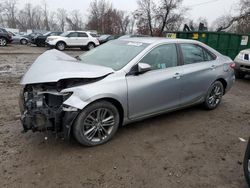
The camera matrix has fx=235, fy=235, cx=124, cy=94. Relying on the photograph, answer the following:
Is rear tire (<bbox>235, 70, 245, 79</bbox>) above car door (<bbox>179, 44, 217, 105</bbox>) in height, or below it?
below

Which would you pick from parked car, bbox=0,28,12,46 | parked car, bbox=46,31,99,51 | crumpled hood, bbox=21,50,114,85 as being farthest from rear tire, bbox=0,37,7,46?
crumpled hood, bbox=21,50,114,85

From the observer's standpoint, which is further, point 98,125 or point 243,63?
point 243,63

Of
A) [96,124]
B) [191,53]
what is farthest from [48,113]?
[191,53]

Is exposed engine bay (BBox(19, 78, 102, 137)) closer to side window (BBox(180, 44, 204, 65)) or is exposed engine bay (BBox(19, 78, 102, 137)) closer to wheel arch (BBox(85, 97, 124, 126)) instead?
wheel arch (BBox(85, 97, 124, 126))

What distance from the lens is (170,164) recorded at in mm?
3123

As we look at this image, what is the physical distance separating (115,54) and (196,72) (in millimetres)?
1601

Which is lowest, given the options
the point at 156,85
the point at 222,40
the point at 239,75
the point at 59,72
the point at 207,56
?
the point at 239,75

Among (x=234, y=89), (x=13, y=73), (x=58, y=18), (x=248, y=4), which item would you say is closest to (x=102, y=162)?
(x=234, y=89)

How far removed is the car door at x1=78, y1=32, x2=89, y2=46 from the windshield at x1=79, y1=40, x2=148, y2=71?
51.7ft

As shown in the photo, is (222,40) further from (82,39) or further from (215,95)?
(82,39)

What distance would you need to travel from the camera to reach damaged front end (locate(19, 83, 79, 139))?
3.06 metres

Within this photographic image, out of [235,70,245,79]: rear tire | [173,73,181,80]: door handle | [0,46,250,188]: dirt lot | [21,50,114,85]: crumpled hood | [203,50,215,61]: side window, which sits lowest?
[0,46,250,188]: dirt lot

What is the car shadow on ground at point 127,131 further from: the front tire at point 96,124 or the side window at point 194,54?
the side window at point 194,54

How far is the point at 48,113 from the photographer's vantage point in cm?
307
